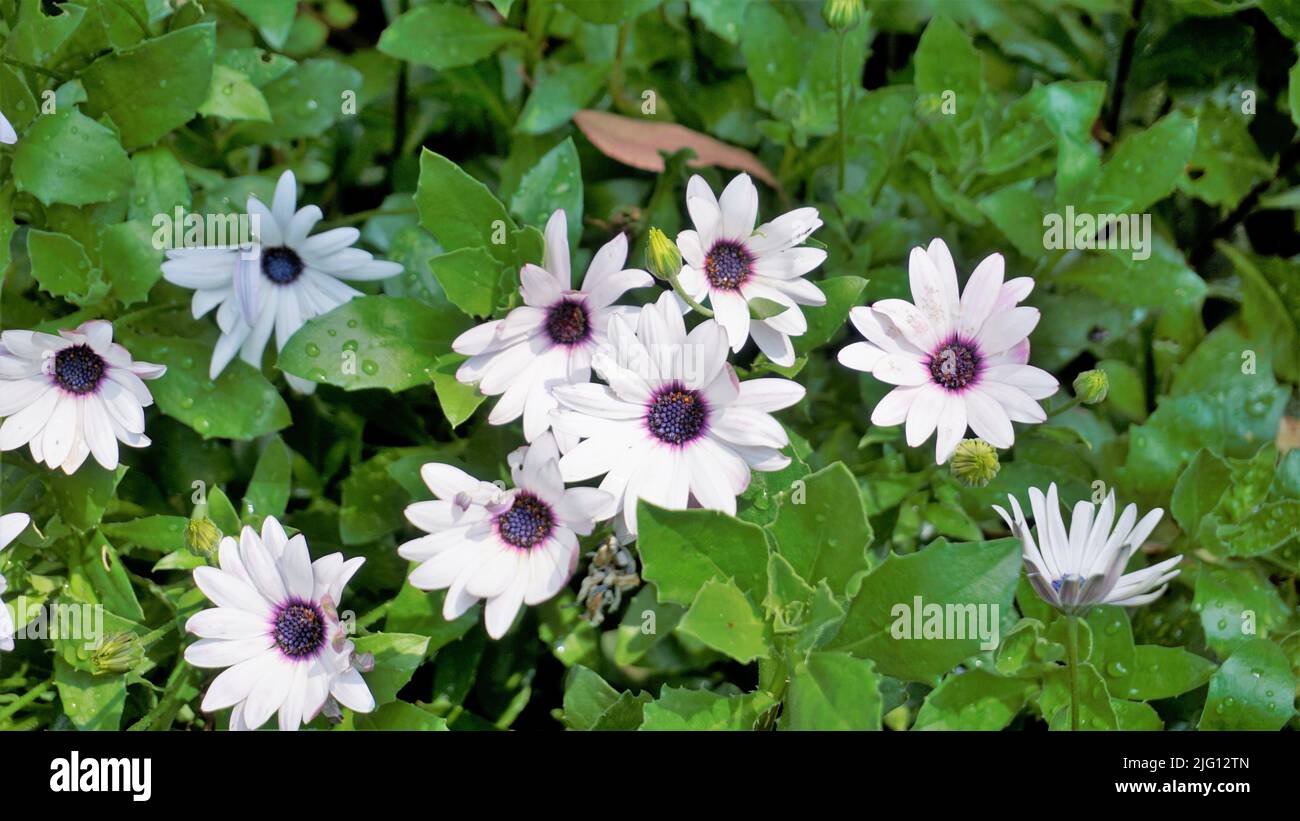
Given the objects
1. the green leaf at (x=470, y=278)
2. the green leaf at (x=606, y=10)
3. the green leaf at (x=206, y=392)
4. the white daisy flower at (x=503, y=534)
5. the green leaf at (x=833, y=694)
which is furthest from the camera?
the green leaf at (x=606, y=10)

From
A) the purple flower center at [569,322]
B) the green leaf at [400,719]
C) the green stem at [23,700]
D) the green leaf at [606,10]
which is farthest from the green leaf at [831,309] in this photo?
the green stem at [23,700]

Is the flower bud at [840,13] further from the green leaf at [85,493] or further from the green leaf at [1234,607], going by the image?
the green leaf at [85,493]

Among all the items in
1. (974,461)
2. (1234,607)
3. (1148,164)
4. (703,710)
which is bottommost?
(703,710)

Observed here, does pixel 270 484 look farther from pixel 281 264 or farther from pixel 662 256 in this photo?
pixel 662 256

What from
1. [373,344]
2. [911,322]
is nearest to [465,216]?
[373,344]

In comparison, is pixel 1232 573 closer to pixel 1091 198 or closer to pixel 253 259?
pixel 1091 198
